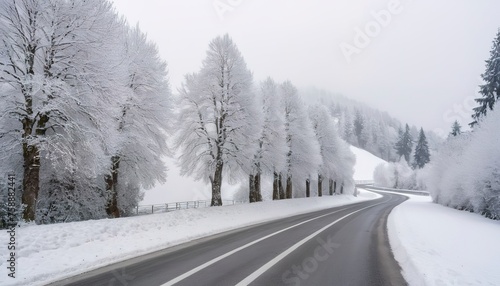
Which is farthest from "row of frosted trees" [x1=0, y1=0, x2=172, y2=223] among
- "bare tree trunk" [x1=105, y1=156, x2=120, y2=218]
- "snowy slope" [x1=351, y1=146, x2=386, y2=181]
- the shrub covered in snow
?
"snowy slope" [x1=351, y1=146, x2=386, y2=181]

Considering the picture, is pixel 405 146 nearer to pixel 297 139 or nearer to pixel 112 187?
pixel 297 139

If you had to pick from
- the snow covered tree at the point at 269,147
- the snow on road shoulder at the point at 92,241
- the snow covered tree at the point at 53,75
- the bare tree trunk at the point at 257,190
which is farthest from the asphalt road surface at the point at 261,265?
the bare tree trunk at the point at 257,190

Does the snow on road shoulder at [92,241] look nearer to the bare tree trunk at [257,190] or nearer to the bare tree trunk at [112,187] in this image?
the bare tree trunk at [112,187]

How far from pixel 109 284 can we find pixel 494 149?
25.8 metres

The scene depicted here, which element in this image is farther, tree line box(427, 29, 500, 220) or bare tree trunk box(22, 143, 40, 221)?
tree line box(427, 29, 500, 220)

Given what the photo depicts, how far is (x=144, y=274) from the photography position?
660cm

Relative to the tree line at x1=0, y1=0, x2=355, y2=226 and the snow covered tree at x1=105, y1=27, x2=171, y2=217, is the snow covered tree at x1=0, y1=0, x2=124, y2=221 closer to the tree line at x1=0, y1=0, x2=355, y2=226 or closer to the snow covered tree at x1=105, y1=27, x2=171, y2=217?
the tree line at x1=0, y1=0, x2=355, y2=226

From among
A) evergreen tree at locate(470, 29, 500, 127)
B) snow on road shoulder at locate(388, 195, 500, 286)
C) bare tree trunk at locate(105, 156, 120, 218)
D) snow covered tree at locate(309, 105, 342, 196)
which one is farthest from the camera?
snow covered tree at locate(309, 105, 342, 196)

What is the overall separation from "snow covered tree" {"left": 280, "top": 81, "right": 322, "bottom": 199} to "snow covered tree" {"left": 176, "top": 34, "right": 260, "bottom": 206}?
10298mm

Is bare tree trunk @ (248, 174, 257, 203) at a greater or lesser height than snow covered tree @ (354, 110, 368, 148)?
lesser

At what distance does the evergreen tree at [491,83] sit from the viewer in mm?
30750

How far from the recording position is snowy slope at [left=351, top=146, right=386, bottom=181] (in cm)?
A: 12294

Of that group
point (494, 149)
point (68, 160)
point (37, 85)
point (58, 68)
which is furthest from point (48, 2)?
point (494, 149)

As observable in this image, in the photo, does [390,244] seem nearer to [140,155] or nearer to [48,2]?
[140,155]
